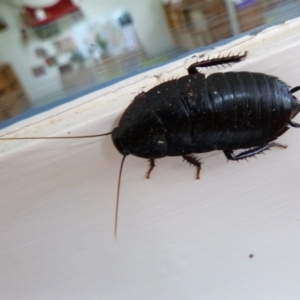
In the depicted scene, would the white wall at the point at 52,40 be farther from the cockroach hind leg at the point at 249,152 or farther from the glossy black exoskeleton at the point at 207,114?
the cockroach hind leg at the point at 249,152

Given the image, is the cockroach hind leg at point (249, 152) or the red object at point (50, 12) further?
the red object at point (50, 12)

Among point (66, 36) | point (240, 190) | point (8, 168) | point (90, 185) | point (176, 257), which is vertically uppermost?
point (66, 36)

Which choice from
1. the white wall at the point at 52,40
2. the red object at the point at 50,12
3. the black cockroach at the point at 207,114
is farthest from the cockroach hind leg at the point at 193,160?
the red object at the point at 50,12

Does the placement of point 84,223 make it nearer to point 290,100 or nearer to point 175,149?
point 175,149

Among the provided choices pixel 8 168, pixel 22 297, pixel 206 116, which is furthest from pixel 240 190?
pixel 22 297

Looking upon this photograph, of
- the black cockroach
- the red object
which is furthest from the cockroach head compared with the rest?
the red object

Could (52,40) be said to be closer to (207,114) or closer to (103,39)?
(103,39)

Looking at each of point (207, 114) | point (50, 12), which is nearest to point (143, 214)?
point (207, 114)
